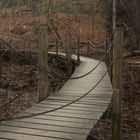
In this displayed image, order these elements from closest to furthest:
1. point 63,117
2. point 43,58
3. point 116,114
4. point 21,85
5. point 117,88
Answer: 1. point 63,117
2. point 116,114
3. point 117,88
4. point 43,58
5. point 21,85

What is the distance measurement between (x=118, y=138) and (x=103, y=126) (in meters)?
2.44

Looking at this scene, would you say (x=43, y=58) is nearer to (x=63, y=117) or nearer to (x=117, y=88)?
(x=117, y=88)

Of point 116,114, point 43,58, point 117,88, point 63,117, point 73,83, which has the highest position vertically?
point 43,58

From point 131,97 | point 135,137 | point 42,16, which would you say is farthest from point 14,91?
point 42,16

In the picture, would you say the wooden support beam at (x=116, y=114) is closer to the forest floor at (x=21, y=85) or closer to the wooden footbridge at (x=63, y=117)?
the wooden footbridge at (x=63, y=117)

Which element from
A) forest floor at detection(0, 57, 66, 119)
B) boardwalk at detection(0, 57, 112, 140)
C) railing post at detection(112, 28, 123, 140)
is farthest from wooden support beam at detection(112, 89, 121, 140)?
forest floor at detection(0, 57, 66, 119)

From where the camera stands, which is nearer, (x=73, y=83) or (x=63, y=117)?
(x=63, y=117)

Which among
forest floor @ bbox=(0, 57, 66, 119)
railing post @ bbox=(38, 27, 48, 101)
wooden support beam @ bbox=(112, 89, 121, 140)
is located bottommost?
forest floor @ bbox=(0, 57, 66, 119)

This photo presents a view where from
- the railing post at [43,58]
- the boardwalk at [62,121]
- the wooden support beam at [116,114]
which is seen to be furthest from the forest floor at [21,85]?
the wooden support beam at [116,114]

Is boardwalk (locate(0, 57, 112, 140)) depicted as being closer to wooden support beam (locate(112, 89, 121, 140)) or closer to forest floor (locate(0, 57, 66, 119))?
wooden support beam (locate(112, 89, 121, 140))

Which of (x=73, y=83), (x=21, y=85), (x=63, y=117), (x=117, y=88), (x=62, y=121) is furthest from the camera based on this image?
(x=21, y=85)

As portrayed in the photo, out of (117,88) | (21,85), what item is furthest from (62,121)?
(21,85)

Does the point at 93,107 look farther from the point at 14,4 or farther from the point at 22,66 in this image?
the point at 14,4

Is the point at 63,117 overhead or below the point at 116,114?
overhead
